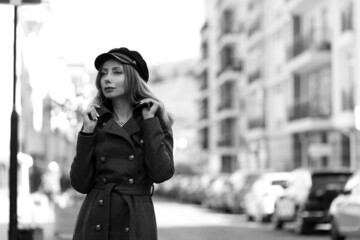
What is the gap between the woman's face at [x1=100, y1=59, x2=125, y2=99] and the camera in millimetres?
5391

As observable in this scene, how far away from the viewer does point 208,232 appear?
25.0m

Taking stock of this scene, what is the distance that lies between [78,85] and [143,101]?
14.0 meters

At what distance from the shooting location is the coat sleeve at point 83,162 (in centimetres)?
528

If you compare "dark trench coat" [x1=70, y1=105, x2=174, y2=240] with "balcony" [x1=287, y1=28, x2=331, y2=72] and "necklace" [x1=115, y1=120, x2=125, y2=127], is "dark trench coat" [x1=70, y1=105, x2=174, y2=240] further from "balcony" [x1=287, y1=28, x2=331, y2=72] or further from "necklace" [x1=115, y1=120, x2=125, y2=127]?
"balcony" [x1=287, y1=28, x2=331, y2=72]

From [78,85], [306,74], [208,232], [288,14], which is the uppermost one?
[288,14]

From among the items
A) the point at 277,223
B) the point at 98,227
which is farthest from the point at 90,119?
the point at 277,223

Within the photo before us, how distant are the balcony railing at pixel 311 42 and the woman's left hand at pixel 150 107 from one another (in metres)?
42.2

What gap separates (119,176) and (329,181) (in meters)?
20.0

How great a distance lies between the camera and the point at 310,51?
48188 millimetres

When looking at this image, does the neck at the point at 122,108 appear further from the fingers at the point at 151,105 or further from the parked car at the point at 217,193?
the parked car at the point at 217,193

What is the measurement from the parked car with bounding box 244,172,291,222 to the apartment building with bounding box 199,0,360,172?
3564 mm

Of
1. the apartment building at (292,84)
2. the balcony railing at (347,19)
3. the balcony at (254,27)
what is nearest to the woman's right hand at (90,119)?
the apartment building at (292,84)

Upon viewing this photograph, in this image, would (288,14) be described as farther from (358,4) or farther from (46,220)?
(46,220)

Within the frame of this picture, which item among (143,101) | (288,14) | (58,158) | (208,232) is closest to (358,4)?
(288,14)
